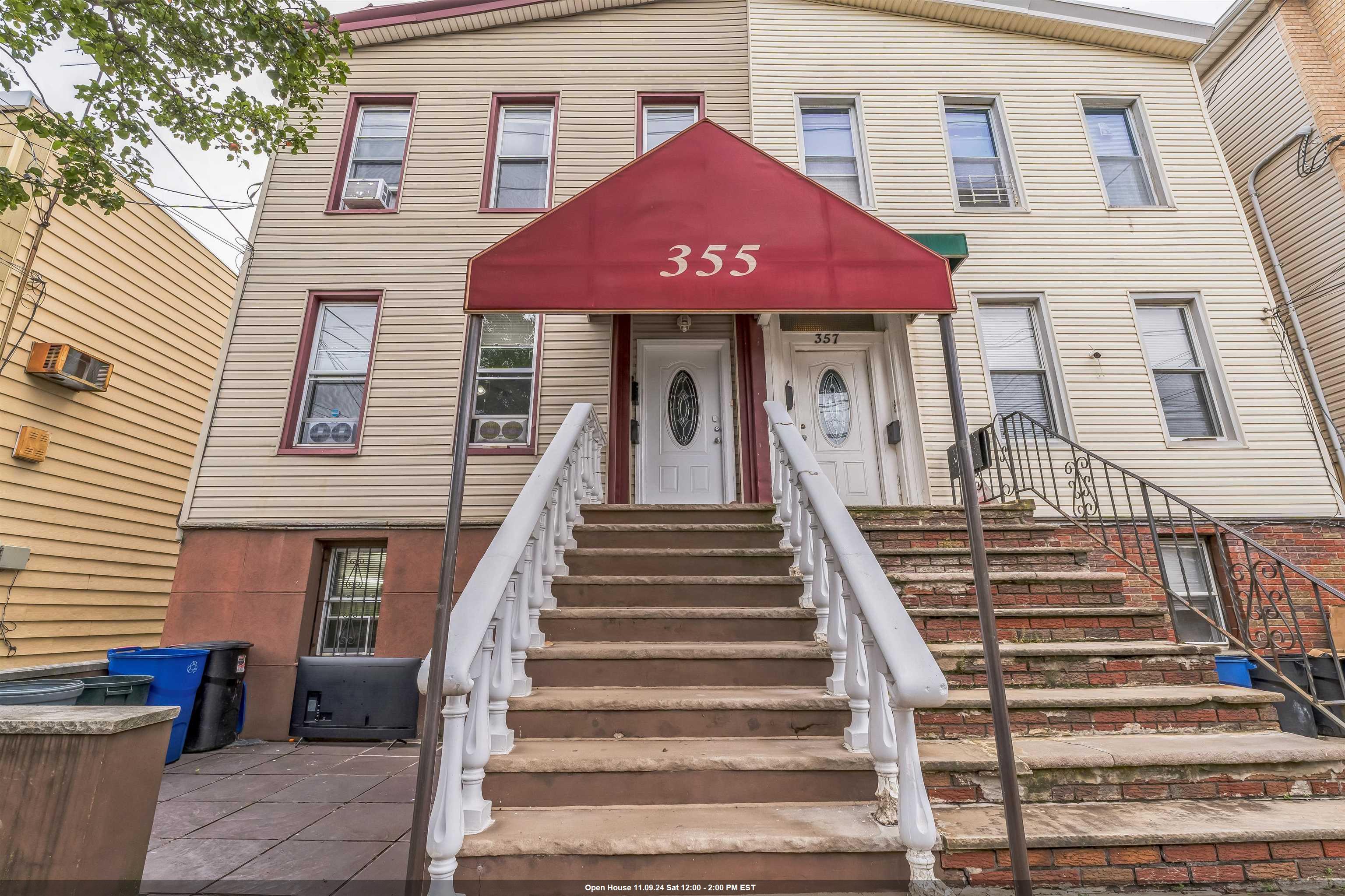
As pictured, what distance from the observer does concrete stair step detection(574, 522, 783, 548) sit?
13.9ft

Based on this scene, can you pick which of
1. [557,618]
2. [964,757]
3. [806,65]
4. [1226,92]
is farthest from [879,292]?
[1226,92]

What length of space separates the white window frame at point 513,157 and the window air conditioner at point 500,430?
257cm

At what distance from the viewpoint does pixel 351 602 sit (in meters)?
5.67

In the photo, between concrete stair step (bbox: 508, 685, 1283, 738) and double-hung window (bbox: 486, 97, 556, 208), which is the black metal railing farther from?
double-hung window (bbox: 486, 97, 556, 208)

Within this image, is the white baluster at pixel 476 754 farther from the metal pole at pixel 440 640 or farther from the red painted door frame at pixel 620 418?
the red painted door frame at pixel 620 418

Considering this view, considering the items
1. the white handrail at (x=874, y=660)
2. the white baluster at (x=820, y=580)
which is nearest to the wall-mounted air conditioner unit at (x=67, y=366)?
the white handrail at (x=874, y=660)

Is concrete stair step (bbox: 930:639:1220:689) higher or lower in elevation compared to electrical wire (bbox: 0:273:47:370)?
lower

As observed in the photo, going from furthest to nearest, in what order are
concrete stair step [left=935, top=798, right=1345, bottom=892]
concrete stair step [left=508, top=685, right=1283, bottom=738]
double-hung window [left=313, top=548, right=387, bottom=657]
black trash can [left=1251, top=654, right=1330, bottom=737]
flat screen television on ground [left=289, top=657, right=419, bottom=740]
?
double-hung window [left=313, top=548, right=387, bottom=657] → flat screen television on ground [left=289, top=657, right=419, bottom=740] → black trash can [left=1251, top=654, right=1330, bottom=737] → concrete stair step [left=508, top=685, right=1283, bottom=738] → concrete stair step [left=935, top=798, right=1345, bottom=892]

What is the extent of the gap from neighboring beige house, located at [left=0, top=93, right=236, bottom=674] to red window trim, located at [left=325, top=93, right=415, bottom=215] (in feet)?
6.49

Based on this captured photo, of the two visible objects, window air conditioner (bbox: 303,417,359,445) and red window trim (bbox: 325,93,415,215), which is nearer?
window air conditioner (bbox: 303,417,359,445)

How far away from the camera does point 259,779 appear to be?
12.1 feet

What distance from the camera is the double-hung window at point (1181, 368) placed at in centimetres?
616

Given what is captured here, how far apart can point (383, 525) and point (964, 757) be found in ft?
17.4

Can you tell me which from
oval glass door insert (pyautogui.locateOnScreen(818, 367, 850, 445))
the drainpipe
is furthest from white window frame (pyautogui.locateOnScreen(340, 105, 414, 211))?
the drainpipe
